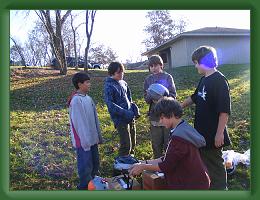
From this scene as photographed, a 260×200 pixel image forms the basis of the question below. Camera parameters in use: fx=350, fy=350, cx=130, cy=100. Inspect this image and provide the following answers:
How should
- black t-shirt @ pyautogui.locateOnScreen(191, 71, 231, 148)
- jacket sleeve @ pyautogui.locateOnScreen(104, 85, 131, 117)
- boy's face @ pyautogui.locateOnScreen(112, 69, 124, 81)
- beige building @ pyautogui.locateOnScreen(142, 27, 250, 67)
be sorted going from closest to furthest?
black t-shirt @ pyautogui.locateOnScreen(191, 71, 231, 148), jacket sleeve @ pyautogui.locateOnScreen(104, 85, 131, 117), boy's face @ pyautogui.locateOnScreen(112, 69, 124, 81), beige building @ pyautogui.locateOnScreen(142, 27, 250, 67)

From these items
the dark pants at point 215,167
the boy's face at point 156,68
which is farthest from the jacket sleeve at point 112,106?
the dark pants at point 215,167

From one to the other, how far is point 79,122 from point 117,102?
1.96 feet

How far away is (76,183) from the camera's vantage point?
4.57 m

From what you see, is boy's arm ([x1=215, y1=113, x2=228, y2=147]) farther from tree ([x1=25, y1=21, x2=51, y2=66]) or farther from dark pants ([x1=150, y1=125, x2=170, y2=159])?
tree ([x1=25, y1=21, x2=51, y2=66])

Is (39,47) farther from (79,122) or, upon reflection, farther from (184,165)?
(184,165)

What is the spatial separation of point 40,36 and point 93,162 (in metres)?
2.27

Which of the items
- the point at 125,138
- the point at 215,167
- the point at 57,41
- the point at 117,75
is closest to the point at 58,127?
the point at 57,41

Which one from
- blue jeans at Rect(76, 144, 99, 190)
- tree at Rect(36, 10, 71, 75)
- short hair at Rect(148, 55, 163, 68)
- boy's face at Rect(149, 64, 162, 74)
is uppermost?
tree at Rect(36, 10, 71, 75)

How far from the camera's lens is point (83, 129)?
402 centimetres

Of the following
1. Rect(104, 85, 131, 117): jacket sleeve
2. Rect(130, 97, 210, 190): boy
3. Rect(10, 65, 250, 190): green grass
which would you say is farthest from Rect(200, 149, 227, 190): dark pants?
Rect(104, 85, 131, 117): jacket sleeve

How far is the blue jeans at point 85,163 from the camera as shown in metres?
4.11

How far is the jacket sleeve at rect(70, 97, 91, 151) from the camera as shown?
401 cm

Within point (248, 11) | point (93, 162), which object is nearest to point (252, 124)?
point (248, 11)

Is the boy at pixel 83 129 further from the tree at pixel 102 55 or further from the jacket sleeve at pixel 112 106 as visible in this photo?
the tree at pixel 102 55
